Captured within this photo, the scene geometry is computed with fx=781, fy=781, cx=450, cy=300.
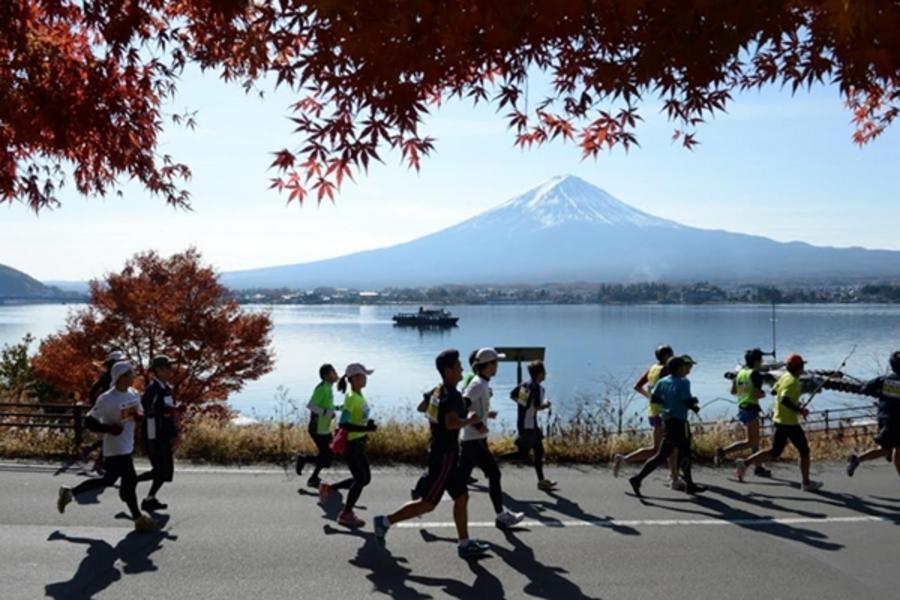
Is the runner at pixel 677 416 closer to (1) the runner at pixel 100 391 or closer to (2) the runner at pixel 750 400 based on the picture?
(2) the runner at pixel 750 400

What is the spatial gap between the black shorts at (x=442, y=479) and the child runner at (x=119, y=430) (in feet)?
8.90

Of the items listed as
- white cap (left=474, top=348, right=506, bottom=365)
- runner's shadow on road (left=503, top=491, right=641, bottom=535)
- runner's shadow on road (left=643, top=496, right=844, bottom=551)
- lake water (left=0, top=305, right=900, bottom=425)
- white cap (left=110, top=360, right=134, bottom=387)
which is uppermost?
white cap (left=474, top=348, right=506, bottom=365)

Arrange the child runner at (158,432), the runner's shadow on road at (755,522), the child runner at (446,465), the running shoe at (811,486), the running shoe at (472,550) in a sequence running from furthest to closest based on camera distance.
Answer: the running shoe at (811,486) → the child runner at (158,432) → the runner's shadow on road at (755,522) → the child runner at (446,465) → the running shoe at (472,550)

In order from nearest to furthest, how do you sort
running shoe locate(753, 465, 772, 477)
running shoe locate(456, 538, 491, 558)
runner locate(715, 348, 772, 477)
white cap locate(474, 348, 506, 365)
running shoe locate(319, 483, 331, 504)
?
running shoe locate(456, 538, 491, 558) → white cap locate(474, 348, 506, 365) → running shoe locate(319, 483, 331, 504) → running shoe locate(753, 465, 772, 477) → runner locate(715, 348, 772, 477)

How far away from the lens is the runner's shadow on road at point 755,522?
Result: 6984 millimetres

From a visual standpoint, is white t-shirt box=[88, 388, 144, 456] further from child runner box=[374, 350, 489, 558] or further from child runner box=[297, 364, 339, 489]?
child runner box=[374, 350, 489, 558]

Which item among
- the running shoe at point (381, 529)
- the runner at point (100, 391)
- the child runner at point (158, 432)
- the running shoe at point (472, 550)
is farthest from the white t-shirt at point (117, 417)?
the running shoe at point (472, 550)

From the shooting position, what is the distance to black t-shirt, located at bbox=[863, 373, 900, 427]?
903cm

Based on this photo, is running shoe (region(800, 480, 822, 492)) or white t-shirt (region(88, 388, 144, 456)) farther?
running shoe (region(800, 480, 822, 492))

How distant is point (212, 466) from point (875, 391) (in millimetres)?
8162

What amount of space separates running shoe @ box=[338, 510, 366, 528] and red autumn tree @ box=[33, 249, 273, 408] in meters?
25.1

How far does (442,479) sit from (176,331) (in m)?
27.0

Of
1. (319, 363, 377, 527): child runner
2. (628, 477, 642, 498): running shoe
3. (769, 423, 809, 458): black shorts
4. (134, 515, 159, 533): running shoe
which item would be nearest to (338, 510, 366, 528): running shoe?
(319, 363, 377, 527): child runner

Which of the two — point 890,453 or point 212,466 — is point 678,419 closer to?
point 890,453
